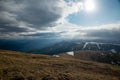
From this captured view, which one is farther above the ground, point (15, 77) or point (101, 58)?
point (15, 77)

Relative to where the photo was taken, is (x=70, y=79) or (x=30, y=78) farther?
(x=70, y=79)

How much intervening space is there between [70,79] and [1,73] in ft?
43.9

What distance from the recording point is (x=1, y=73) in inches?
1034

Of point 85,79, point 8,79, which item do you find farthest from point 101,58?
point 8,79

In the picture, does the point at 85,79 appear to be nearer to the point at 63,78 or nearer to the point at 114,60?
the point at 63,78

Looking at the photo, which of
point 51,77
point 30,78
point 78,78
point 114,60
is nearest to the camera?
point 30,78

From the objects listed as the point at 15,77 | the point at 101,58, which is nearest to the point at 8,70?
the point at 15,77

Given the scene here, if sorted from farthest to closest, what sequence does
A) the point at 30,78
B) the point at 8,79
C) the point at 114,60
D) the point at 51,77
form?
the point at 114,60, the point at 51,77, the point at 30,78, the point at 8,79

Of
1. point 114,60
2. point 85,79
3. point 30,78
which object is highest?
point 30,78

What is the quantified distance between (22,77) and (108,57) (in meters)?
190

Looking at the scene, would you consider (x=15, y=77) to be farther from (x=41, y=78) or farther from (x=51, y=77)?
(x=51, y=77)

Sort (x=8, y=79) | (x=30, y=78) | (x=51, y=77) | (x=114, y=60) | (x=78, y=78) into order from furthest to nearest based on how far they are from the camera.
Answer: (x=114, y=60) → (x=78, y=78) → (x=51, y=77) → (x=30, y=78) → (x=8, y=79)

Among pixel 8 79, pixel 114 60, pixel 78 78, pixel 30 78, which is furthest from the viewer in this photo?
pixel 114 60

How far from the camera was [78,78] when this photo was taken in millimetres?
31047
